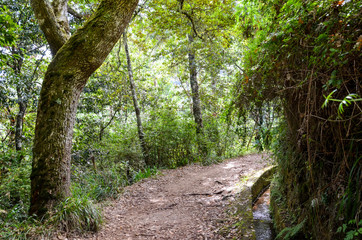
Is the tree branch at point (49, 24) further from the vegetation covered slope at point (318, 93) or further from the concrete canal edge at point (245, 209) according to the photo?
the concrete canal edge at point (245, 209)

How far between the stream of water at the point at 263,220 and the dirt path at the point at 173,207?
0.64m

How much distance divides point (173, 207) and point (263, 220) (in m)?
2.05

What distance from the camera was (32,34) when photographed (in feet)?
23.3

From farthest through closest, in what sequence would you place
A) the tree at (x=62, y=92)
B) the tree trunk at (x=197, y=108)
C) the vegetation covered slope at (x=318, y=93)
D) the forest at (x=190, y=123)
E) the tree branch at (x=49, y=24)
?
the tree trunk at (x=197, y=108) < the tree branch at (x=49, y=24) < the tree at (x=62, y=92) < the forest at (x=190, y=123) < the vegetation covered slope at (x=318, y=93)

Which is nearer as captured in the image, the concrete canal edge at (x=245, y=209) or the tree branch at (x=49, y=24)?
the concrete canal edge at (x=245, y=209)

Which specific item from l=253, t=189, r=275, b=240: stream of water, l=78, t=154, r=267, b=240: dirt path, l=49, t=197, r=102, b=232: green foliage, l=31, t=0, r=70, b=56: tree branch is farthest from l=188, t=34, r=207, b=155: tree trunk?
l=49, t=197, r=102, b=232: green foliage

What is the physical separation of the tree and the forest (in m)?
0.02

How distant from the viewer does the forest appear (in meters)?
Result: 1.83

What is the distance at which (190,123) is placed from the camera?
34.7 feet

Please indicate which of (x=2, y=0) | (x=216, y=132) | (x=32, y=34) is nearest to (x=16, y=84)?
(x=32, y=34)

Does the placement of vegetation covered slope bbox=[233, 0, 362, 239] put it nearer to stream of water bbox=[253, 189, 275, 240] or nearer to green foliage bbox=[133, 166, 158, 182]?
stream of water bbox=[253, 189, 275, 240]

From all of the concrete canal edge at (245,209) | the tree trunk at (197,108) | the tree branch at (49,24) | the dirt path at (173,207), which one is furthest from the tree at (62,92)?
the tree trunk at (197,108)

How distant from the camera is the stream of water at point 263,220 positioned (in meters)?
3.94

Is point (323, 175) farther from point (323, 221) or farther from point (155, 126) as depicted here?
point (155, 126)
